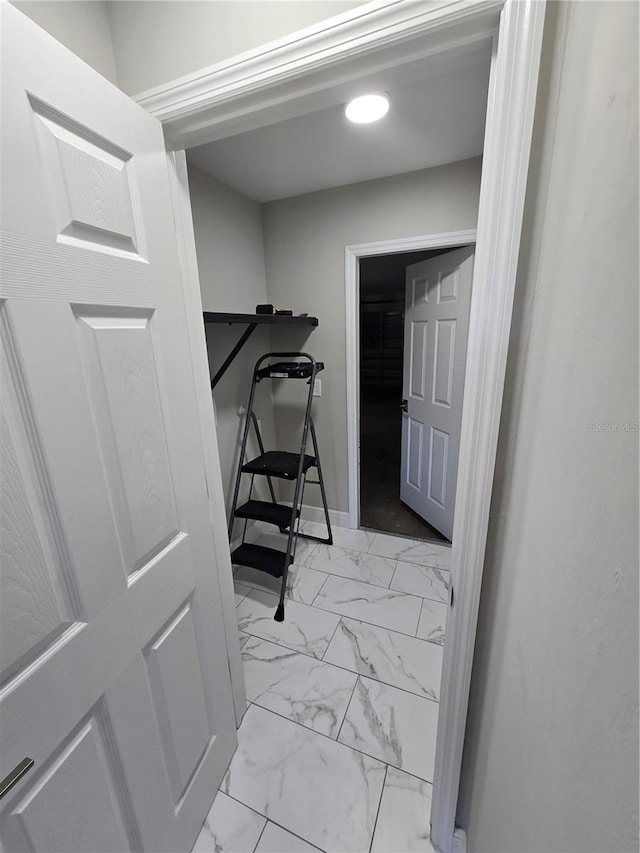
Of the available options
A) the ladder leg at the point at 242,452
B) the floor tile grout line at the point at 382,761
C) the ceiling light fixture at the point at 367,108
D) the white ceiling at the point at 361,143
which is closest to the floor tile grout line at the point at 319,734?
the floor tile grout line at the point at 382,761

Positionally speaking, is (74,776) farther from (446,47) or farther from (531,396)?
(446,47)

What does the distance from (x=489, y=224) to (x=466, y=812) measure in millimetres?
1602

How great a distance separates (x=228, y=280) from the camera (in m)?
2.09

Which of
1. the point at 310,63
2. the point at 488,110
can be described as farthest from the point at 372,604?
the point at 310,63

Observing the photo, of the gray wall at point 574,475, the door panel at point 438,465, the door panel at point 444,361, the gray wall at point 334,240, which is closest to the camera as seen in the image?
the gray wall at point 574,475

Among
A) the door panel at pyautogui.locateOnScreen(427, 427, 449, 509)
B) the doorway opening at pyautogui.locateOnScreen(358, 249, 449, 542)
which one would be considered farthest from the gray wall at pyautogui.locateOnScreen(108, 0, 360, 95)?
the door panel at pyautogui.locateOnScreen(427, 427, 449, 509)

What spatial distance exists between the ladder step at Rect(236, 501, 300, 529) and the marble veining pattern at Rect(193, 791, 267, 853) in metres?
1.13

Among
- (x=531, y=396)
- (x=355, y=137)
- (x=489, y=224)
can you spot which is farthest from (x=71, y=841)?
(x=355, y=137)

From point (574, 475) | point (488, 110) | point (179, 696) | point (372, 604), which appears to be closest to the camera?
point (574, 475)

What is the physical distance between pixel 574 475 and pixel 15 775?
975 mm

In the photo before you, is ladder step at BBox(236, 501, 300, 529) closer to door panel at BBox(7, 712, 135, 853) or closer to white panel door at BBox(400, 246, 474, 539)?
white panel door at BBox(400, 246, 474, 539)

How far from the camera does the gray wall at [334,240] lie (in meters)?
1.97

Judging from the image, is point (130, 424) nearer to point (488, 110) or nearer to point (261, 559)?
point (488, 110)

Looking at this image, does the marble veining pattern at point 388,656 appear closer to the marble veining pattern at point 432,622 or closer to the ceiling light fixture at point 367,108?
the marble veining pattern at point 432,622
